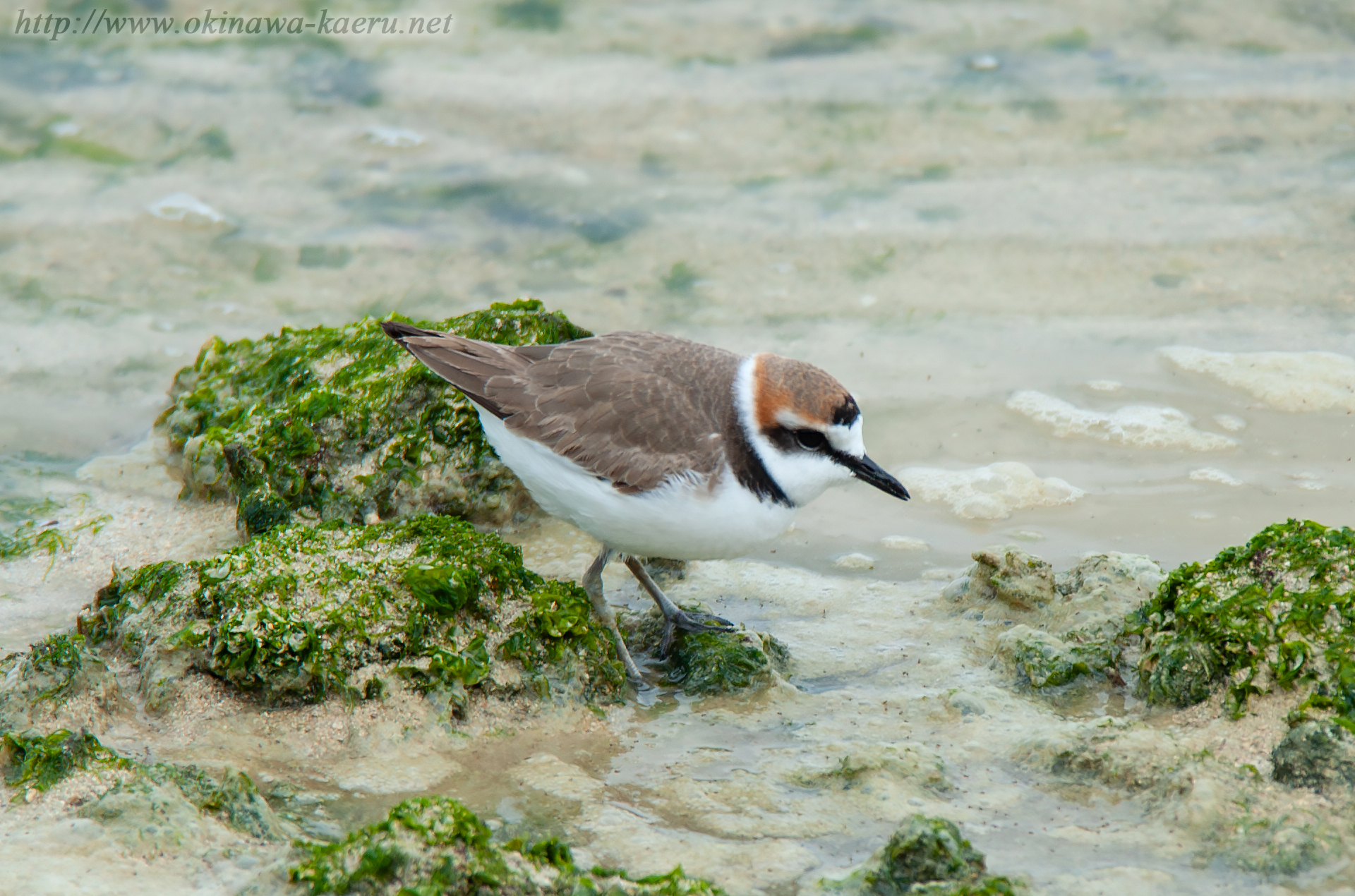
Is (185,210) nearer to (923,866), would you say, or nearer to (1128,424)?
(1128,424)

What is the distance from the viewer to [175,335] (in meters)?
7.57

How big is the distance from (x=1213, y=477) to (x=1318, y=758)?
285 centimetres

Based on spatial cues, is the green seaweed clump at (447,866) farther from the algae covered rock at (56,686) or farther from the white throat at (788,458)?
the white throat at (788,458)

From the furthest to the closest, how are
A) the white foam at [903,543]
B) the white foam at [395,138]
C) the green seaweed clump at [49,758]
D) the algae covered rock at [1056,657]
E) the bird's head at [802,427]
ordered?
the white foam at [395,138]
the white foam at [903,543]
the bird's head at [802,427]
the algae covered rock at [1056,657]
the green seaweed clump at [49,758]

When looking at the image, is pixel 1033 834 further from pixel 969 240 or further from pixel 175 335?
pixel 175 335

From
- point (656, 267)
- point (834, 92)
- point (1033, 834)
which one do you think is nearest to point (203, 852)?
point (1033, 834)

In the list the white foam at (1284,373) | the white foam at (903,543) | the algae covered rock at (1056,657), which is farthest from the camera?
the white foam at (1284,373)

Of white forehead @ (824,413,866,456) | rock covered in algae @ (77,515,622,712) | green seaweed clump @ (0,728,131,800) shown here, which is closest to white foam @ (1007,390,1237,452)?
white forehead @ (824,413,866,456)

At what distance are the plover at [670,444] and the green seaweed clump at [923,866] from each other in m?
1.58

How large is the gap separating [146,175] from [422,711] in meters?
7.03

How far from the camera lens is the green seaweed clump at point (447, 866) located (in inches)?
111

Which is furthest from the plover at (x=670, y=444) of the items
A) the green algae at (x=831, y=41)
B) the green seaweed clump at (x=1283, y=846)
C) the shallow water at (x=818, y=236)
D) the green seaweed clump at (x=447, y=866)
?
the green algae at (x=831, y=41)

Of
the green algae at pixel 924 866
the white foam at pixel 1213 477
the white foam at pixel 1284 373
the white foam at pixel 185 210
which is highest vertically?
the white foam at pixel 1284 373

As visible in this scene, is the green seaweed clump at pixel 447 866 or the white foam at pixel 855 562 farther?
the white foam at pixel 855 562
